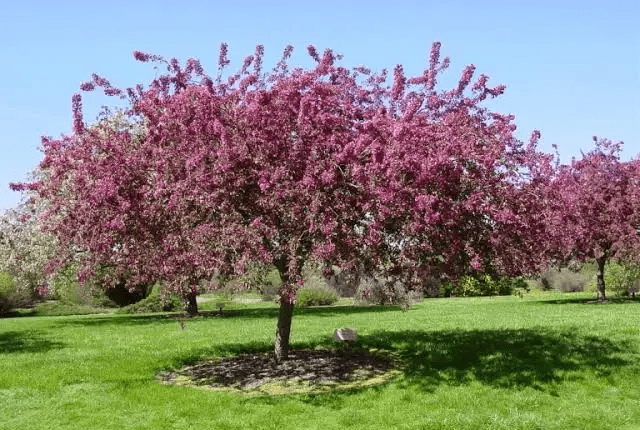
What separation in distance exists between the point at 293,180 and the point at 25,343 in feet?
53.6

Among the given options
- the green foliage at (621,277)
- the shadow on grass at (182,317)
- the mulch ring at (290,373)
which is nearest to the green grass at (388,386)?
the mulch ring at (290,373)

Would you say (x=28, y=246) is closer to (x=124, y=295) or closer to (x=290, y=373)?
(x=124, y=295)

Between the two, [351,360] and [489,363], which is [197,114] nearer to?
[351,360]

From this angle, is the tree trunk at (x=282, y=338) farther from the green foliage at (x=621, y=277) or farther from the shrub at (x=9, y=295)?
the shrub at (x=9, y=295)

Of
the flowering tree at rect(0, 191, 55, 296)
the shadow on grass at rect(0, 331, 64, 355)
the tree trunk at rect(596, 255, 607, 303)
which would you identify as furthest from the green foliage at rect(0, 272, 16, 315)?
the tree trunk at rect(596, 255, 607, 303)

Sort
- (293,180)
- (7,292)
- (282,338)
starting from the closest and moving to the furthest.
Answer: (293,180), (282,338), (7,292)

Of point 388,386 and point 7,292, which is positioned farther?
point 7,292

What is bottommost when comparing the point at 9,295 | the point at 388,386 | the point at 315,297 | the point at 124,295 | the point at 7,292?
the point at 388,386

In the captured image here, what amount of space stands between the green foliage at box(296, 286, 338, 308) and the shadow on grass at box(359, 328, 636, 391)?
24593mm

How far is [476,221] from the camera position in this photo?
13273mm

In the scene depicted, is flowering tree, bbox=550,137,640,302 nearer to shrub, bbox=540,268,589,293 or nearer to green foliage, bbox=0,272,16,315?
shrub, bbox=540,268,589,293

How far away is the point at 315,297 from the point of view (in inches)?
1815

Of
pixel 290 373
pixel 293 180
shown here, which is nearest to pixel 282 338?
pixel 290 373

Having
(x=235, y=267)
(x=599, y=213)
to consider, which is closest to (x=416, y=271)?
(x=235, y=267)
